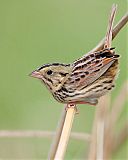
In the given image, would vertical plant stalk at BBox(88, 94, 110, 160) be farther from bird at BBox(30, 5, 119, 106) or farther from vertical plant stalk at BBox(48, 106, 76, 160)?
vertical plant stalk at BBox(48, 106, 76, 160)

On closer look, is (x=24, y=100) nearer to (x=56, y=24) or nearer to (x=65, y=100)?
(x=56, y=24)

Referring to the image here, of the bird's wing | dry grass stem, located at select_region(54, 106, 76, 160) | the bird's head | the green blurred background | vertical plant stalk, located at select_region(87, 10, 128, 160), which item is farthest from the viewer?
the green blurred background

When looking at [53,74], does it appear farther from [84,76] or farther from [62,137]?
[62,137]

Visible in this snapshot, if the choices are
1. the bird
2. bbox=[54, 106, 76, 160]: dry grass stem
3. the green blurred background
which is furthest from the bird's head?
the green blurred background

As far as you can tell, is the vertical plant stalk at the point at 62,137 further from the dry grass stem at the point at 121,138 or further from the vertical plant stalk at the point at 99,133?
the dry grass stem at the point at 121,138

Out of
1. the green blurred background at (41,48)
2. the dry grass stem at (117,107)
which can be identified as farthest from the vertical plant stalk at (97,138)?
the green blurred background at (41,48)
